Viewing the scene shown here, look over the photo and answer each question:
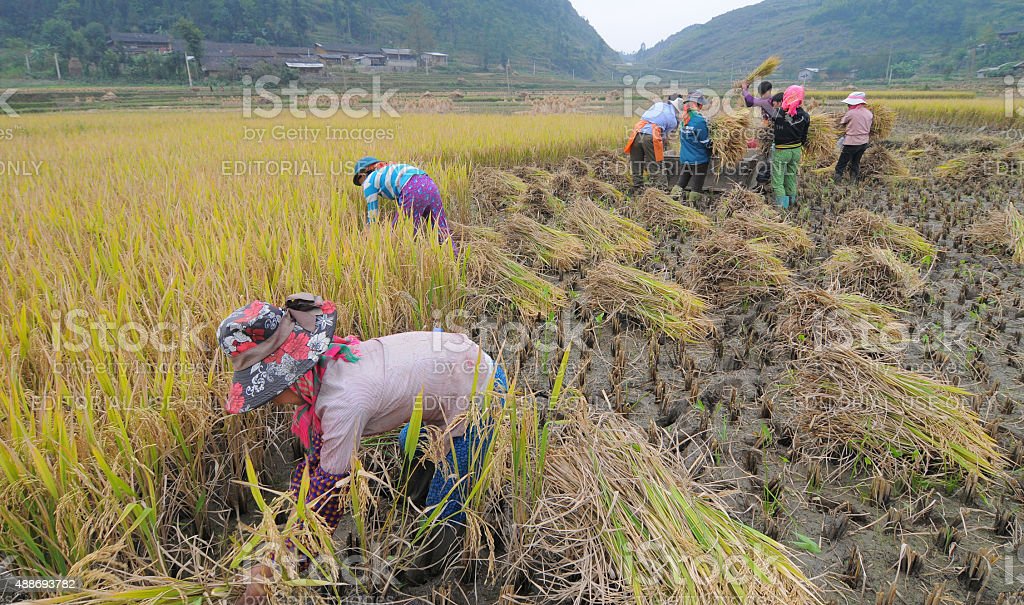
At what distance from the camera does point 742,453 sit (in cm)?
206

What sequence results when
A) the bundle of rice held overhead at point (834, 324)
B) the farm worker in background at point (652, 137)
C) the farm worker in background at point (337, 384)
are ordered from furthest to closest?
1. the farm worker in background at point (652, 137)
2. the bundle of rice held overhead at point (834, 324)
3. the farm worker in background at point (337, 384)

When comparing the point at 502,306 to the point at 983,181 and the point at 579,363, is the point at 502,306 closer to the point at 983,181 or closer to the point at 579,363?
the point at 579,363

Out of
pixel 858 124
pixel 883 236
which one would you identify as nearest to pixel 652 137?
pixel 858 124

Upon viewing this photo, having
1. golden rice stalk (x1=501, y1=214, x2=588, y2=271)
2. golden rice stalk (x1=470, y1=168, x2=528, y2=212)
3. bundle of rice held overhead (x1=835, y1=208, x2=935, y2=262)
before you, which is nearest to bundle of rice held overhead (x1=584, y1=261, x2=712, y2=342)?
golden rice stalk (x1=501, y1=214, x2=588, y2=271)

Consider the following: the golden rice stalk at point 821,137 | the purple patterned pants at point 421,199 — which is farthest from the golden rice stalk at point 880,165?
the purple patterned pants at point 421,199

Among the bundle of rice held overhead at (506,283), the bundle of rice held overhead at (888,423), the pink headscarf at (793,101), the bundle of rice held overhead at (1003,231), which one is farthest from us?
the pink headscarf at (793,101)

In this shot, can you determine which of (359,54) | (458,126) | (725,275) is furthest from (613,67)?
(725,275)

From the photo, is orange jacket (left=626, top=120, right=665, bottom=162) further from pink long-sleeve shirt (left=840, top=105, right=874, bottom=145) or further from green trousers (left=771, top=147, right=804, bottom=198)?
pink long-sleeve shirt (left=840, top=105, right=874, bottom=145)

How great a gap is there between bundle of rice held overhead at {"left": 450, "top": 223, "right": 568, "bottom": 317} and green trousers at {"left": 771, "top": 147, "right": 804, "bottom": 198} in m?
3.88

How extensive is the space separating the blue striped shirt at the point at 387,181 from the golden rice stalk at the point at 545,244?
3.44ft

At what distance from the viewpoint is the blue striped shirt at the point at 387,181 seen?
354 centimetres

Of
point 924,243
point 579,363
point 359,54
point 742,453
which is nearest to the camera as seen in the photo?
point 742,453

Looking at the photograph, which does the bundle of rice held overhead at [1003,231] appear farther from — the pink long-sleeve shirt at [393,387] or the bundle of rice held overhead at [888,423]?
the pink long-sleeve shirt at [393,387]

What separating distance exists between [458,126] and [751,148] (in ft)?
17.1
